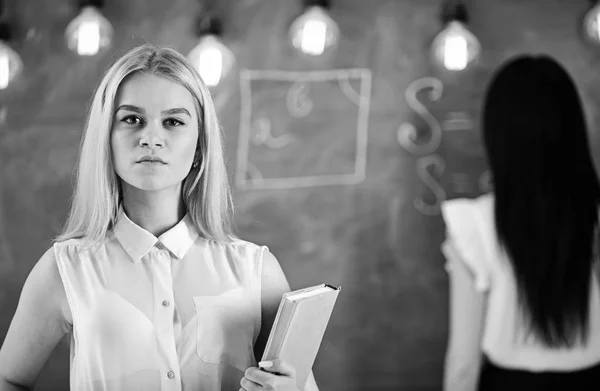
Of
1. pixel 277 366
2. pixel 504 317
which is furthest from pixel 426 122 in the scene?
pixel 277 366

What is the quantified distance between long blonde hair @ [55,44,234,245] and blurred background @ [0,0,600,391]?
113cm

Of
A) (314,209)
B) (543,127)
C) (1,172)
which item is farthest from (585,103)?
(1,172)

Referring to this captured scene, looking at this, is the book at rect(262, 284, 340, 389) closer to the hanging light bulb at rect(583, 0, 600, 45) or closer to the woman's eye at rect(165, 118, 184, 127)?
the woman's eye at rect(165, 118, 184, 127)

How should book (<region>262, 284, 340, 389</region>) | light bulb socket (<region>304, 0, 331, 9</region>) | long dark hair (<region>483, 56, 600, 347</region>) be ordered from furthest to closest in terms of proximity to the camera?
light bulb socket (<region>304, 0, 331, 9</region>) < long dark hair (<region>483, 56, 600, 347</region>) < book (<region>262, 284, 340, 389</region>)

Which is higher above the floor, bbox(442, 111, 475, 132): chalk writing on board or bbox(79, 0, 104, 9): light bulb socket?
bbox(79, 0, 104, 9): light bulb socket

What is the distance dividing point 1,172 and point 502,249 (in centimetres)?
158

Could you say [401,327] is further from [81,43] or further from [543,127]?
[81,43]

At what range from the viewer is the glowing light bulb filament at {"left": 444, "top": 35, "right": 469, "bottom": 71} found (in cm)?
214

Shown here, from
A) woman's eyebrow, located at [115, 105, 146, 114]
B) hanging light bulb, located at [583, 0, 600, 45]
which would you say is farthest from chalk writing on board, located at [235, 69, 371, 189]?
woman's eyebrow, located at [115, 105, 146, 114]

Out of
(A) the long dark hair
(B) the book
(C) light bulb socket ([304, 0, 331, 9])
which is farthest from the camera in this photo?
(C) light bulb socket ([304, 0, 331, 9])

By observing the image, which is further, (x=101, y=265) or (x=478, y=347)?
(x=478, y=347)

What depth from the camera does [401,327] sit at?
2254 millimetres

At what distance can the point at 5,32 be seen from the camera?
6.85 ft

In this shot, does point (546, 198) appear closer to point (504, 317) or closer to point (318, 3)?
point (504, 317)
